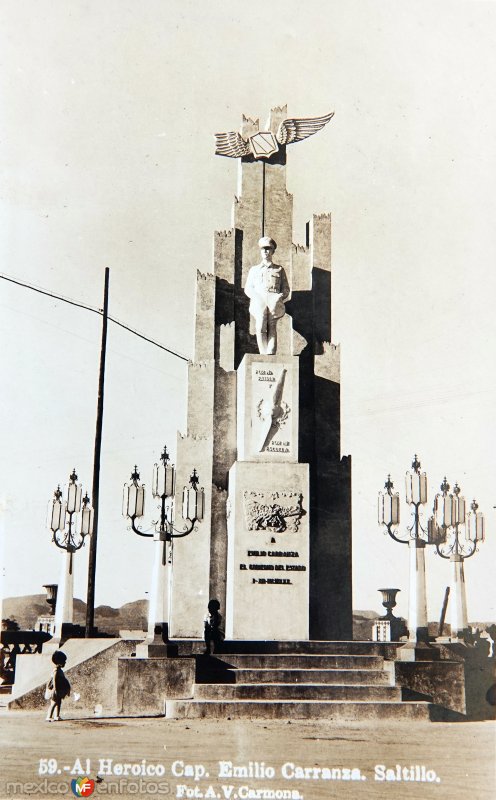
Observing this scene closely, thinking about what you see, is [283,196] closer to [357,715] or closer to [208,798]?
[357,715]

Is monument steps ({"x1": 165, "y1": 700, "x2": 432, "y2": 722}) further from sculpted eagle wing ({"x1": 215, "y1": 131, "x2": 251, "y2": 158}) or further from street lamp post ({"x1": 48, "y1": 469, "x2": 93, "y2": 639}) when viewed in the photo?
sculpted eagle wing ({"x1": 215, "y1": 131, "x2": 251, "y2": 158})

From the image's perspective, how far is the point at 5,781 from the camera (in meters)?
13.4

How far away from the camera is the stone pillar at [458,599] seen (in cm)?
2409

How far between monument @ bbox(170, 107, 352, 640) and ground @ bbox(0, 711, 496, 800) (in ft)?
21.2

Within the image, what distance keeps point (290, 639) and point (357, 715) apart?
4.85m

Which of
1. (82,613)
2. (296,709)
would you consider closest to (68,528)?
(296,709)

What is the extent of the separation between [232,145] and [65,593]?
11.9 m

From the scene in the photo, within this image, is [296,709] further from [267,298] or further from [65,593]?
[267,298]

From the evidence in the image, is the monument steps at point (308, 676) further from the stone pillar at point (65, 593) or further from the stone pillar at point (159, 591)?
the stone pillar at point (65, 593)

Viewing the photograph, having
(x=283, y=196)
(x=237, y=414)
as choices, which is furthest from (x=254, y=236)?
(x=237, y=414)

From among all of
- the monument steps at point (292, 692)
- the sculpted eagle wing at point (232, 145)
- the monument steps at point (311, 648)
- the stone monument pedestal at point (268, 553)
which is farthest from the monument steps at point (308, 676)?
the sculpted eagle wing at point (232, 145)

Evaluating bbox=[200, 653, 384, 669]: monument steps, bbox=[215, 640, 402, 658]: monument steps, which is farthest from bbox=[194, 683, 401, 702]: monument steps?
bbox=[215, 640, 402, 658]: monument steps

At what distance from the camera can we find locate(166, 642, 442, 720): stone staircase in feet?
56.9

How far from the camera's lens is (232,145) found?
89.0 feet
